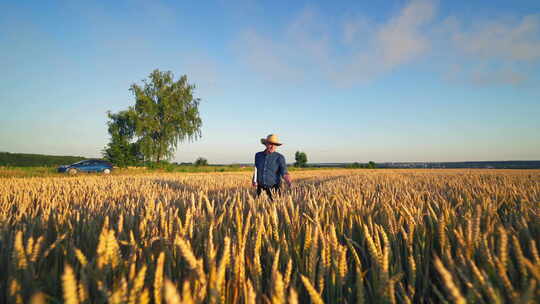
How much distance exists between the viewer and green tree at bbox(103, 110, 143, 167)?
93.1 feet

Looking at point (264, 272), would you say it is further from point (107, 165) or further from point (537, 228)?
point (107, 165)

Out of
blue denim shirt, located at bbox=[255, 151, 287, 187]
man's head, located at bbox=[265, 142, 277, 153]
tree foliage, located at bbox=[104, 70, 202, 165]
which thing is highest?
tree foliage, located at bbox=[104, 70, 202, 165]

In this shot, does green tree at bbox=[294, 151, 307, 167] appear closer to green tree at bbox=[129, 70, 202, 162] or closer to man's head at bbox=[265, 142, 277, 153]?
green tree at bbox=[129, 70, 202, 162]

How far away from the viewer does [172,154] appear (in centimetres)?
4006

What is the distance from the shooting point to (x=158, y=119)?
4025 cm

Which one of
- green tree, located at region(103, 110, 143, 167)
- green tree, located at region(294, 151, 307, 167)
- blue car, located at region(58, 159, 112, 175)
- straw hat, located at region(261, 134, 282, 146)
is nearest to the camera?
straw hat, located at region(261, 134, 282, 146)

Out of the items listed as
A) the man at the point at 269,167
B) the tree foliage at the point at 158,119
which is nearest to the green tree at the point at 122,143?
the tree foliage at the point at 158,119

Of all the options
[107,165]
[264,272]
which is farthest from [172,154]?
[264,272]

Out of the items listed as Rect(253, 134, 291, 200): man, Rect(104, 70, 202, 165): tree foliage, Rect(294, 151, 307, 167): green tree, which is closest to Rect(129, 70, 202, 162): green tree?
Rect(104, 70, 202, 165): tree foliage

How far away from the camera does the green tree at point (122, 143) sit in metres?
28.4

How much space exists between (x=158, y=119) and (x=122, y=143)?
11952mm

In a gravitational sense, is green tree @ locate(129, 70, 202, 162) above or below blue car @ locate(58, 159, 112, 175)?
above

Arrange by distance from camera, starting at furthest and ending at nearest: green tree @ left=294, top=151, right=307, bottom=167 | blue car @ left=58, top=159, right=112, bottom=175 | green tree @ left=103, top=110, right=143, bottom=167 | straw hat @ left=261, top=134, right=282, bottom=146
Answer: green tree @ left=294, top=151, right=307, bottom=167 < green tree @ left=103, top=110, right=143, bottom=167 < blue car @ left=58, top=159, right=112, bottom=175 < straw hat @ left=261, top=134, right=282, bottom=146

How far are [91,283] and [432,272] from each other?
1661mm
